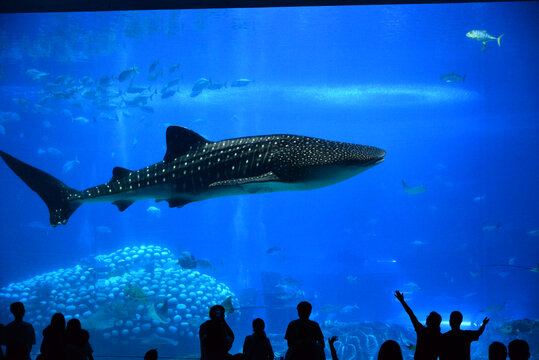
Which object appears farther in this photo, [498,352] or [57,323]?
[57,323]

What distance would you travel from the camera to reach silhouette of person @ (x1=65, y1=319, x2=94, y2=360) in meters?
2.28

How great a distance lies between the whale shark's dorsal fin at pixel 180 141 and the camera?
4023 mm

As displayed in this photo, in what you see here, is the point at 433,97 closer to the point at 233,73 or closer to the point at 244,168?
the point at 233,73

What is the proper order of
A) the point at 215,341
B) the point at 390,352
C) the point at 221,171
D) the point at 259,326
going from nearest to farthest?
the point at 390,352 → the point at 215,341 → the point at 259,326 → the point at 221,171

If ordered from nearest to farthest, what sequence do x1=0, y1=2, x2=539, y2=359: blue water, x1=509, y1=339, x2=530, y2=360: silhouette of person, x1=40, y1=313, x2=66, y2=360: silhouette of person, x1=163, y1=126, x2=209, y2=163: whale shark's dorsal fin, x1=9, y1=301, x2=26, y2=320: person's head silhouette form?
x1=509, y1=339, x2=530, y2=360: silhouette of person → x1=40, y1=313, x2=66, y2=360: silhouette of person → x1=9, y1=301, x2=26, y2=320: person's head silhouette → x1=163, y1=126, x2=209, y2=163: whale shark's dorsal fin → x1=0, y1=2, x2=539, y2=359: blue water

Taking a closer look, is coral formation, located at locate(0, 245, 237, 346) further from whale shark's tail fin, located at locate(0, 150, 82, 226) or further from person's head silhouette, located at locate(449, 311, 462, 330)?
person's head silhouette, located at locate(449, 311, 462, 330)

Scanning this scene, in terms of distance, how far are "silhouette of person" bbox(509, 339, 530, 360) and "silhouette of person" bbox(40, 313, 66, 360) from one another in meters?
2.66

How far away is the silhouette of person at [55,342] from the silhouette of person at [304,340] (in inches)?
55.5

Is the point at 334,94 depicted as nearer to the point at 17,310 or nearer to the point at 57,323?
the point at 17,310

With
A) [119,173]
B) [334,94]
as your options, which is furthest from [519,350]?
[334,94]

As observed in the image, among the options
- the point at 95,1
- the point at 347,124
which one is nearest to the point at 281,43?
the point at 95,1

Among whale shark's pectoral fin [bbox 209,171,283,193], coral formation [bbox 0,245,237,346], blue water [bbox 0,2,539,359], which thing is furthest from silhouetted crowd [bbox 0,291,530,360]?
blue water [bbox 0,2,539,359]

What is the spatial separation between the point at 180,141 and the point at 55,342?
2.28 m

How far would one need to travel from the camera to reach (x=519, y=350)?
204cm
